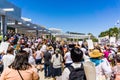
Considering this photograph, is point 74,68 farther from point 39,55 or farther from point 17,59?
point 39,55

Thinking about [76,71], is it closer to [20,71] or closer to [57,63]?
[20,71]

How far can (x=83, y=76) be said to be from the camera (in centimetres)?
437

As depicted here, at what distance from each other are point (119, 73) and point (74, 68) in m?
1.55

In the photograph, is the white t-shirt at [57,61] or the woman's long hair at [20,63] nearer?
the woman's long hair at [20,63]

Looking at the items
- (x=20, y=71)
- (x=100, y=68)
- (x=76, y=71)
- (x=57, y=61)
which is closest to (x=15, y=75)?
(x=20, y=71)

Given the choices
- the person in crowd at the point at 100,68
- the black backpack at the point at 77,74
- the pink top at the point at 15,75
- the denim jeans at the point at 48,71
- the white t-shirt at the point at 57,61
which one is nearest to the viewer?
the black backpack at the point at 77,74

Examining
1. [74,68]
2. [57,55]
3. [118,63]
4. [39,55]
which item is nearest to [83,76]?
[74,68]

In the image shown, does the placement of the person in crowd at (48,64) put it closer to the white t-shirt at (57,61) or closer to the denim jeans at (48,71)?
the denim jeans at (48,71)

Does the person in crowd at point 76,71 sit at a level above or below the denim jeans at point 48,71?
above

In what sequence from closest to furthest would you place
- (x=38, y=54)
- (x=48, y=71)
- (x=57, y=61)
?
(x=57, y=61)
(x=48, y=71)
(x=38, y=54)

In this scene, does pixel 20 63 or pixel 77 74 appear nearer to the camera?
pixel 77 74

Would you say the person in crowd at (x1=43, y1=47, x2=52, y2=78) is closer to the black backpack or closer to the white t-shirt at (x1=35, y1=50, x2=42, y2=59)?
the white t-shirt at (x1=35, y1=50, x2=42, y2=59)

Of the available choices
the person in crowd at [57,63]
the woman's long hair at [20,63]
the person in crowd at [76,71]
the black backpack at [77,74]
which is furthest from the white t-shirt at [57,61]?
the black backpack at [77,74]

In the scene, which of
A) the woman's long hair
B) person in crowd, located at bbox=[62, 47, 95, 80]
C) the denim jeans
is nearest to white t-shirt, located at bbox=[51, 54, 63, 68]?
the denim jeans
